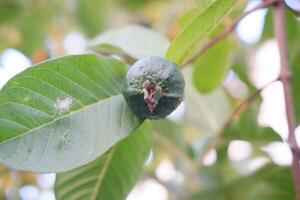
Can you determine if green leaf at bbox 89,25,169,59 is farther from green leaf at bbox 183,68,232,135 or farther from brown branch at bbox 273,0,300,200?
green leaf at bbox 183,68,232,135

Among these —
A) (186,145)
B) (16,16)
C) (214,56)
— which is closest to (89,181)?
(214,56)

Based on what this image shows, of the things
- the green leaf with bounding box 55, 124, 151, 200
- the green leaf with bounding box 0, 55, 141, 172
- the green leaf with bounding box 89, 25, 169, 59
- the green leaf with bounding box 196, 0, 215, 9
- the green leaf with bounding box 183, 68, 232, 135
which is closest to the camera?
the green leaf with bounding box 0, 55, 141, 172

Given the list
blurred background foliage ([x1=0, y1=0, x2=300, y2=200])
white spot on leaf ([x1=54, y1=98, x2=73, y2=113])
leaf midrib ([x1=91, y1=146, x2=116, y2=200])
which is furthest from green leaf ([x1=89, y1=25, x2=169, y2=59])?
white spot on leaf ([x1=54, y1=98, x2=73, y2=113])

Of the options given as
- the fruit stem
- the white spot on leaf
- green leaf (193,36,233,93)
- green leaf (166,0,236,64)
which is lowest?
the fruit stem

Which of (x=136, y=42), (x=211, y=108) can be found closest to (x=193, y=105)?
(x=211, y=108)

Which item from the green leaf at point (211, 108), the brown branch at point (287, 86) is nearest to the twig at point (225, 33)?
the brown branch at point (287, 86)

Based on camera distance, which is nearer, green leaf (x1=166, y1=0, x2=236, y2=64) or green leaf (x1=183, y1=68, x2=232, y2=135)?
green leaf (x1=166, y1=0, x2=236, y2=64)

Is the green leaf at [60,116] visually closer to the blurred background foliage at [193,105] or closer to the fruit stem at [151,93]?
the fruit stem at [151,93]

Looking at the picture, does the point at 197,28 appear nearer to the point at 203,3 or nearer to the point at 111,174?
the point at 203,3
